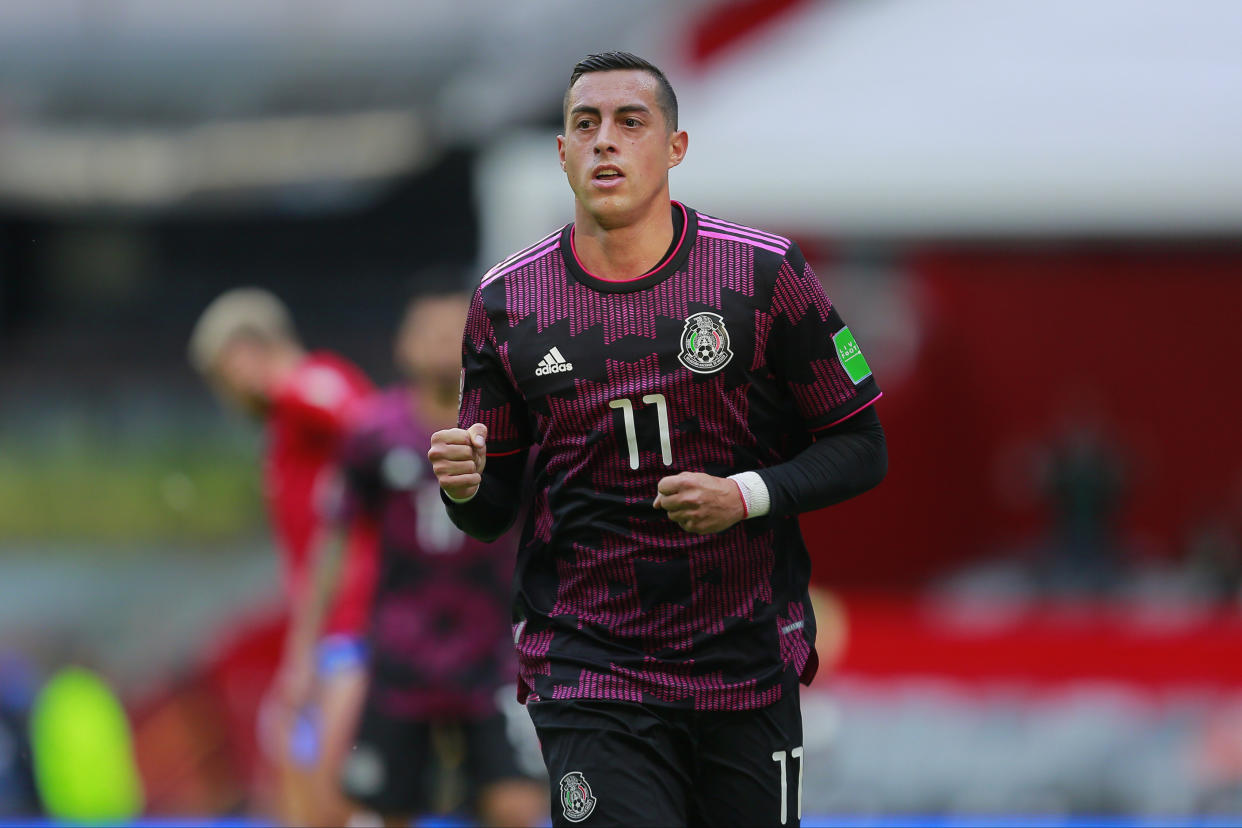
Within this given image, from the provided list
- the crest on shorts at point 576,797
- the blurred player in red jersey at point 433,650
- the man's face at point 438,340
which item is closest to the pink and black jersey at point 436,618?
the blurred player in red jersey at point 433,650

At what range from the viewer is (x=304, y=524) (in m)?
5.86

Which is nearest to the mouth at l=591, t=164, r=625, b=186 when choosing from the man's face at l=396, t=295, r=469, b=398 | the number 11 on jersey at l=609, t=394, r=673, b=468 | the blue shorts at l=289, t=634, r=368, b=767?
the number 11 on jersey at l=609, t=394, r=673, b=468

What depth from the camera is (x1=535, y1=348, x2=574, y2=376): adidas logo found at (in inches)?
114

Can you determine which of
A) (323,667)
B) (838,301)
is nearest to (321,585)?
(323,667)

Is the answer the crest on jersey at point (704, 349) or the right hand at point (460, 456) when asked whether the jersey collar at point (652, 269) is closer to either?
the crest on jersey at point (704, 349)

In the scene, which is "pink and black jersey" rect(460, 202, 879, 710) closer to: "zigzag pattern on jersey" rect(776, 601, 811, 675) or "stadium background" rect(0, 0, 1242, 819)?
"zigzag pattern on jersey" rect(776, 601, 811, 675)

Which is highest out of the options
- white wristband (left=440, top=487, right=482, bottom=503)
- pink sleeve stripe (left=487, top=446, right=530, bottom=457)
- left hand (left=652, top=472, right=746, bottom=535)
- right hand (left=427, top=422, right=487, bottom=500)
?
pink sleeve stripe (left=487, top=446, right=530, bottom=457)

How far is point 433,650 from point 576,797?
6.17 feet

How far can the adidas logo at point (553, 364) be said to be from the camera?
2.90 m

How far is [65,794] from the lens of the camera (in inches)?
324

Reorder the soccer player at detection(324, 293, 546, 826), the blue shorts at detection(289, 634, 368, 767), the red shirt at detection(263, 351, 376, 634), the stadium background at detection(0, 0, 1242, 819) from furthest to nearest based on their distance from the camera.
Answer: the stadium background at detection(0, 0, 1242, 819) → the red shirt at detection(263, 351, 376, 634) → the blue shorts at detection(289, 634, 368, 767) → the soccer player at detection(324, 293, 546, 826)

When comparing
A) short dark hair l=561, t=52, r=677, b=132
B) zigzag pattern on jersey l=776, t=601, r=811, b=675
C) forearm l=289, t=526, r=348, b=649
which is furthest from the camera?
forearm l=289, t=526, r=348, b=649

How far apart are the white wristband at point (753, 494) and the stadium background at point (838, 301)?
235 centimetres

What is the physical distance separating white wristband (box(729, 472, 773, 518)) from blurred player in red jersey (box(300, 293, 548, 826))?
2.02 m
